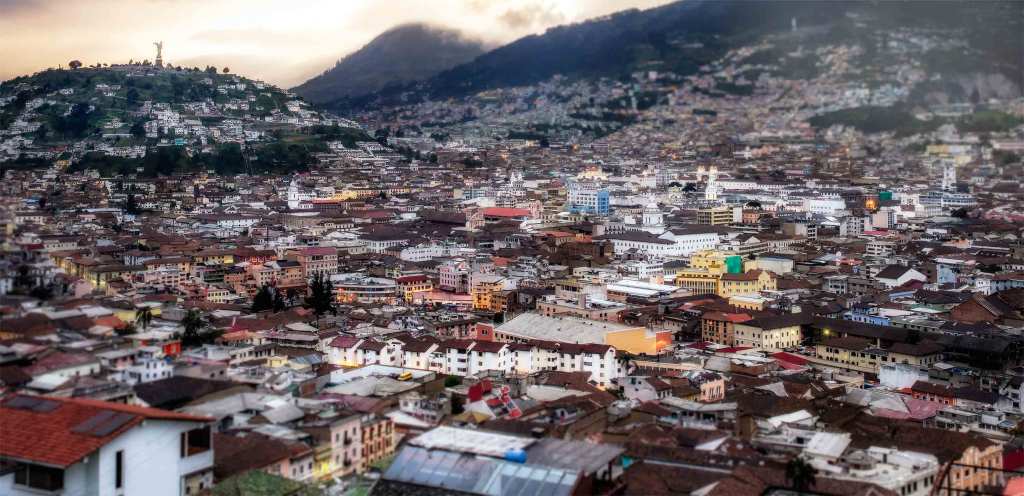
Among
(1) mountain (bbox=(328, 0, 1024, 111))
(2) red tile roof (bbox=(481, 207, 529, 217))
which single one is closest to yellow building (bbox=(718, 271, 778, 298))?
(2) red tile roof (bbox=(481, 207, 529, 217))

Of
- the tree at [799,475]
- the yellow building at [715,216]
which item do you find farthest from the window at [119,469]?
the yellow building at [715,216]

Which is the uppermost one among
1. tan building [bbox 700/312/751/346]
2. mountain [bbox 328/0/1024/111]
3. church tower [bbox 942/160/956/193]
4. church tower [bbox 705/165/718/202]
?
mountain [bbox 328/0/1024/111]

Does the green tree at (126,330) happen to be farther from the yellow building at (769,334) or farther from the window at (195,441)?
the yellow building at (769,334)

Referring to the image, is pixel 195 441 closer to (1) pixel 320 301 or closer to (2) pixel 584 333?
(2) pixel 584 333

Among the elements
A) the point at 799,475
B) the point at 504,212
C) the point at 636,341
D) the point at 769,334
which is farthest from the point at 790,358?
the point at 504,212

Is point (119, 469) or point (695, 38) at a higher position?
point (695, 38)

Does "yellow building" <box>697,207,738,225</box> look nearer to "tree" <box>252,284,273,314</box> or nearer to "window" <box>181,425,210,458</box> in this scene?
"tree" <box>252,284,273,314</box>

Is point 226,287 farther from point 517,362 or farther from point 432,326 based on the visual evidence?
point 517,362
